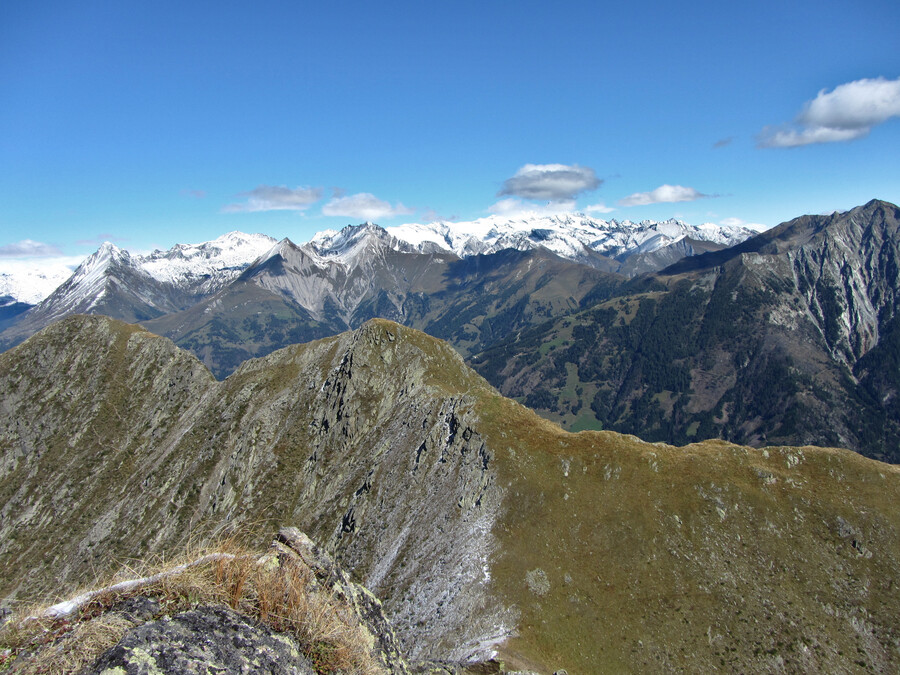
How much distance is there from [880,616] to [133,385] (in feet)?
608

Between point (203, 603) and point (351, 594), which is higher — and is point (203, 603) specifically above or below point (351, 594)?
above

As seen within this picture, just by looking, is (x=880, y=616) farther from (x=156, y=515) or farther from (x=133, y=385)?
(x=133, y=385)

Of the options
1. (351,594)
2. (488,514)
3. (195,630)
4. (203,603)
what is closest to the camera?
(195,630)

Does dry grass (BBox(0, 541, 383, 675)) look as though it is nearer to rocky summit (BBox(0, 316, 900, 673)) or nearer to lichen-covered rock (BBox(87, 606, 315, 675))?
lichen-covered rock (BBox(87, 606, 315, 675))

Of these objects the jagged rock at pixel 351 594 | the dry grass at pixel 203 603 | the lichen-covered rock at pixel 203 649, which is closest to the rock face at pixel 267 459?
the jagged rock at pixel 351 594

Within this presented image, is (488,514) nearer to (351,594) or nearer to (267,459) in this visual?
(267,459)

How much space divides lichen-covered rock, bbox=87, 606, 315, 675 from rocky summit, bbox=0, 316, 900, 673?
11.0 meters

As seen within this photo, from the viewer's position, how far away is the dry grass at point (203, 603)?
8633 mm

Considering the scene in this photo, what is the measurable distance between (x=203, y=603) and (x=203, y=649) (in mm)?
1173

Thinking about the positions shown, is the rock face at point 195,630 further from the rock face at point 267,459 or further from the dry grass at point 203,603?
the rock face at point 267,459

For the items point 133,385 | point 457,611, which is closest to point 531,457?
point 457,611

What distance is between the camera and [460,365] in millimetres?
131000

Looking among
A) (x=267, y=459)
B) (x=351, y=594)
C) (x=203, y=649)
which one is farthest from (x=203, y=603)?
(x=267, y=459)

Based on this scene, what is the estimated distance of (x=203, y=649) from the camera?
9.50 m
